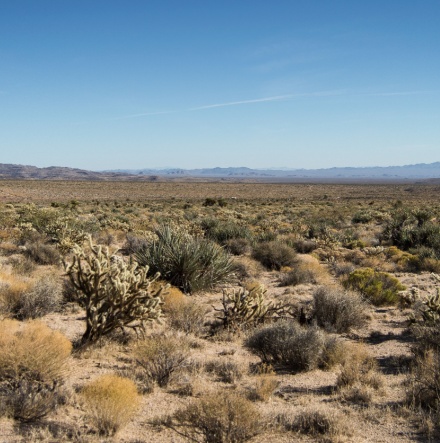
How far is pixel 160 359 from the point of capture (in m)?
5.50

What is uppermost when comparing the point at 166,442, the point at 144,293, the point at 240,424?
the point at 144,293

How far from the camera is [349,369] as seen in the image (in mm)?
5613

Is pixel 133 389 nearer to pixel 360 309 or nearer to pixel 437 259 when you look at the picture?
pixel 360 309

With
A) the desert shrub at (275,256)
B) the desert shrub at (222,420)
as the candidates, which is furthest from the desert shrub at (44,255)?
the desert shrub at (222,420)

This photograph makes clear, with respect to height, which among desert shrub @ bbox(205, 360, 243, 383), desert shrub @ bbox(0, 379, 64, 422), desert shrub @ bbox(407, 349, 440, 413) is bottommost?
desert shrub @ bbox(205, 360, 243, 383)

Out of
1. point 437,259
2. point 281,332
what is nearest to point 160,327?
point 281,332

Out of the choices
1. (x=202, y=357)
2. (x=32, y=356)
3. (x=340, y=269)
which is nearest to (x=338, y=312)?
(x=202, y=357)

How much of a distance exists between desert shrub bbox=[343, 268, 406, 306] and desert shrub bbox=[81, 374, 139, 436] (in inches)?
248

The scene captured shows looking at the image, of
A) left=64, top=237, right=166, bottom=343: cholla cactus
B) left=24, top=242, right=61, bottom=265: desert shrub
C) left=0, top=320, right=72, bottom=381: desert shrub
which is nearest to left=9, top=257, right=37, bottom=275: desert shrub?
left=24, top=242, right=61, bottom=265: desert shrub

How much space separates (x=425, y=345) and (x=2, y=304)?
664 centimetres

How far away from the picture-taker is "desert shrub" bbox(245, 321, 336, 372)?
6.05 m

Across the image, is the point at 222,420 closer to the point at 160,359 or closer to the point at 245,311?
the point at 160,359

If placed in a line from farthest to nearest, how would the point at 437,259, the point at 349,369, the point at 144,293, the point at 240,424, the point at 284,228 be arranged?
the point at 284,228 → the point at 437,259 → the point at 144,293 → the point at 349,369 → the point at 240,424

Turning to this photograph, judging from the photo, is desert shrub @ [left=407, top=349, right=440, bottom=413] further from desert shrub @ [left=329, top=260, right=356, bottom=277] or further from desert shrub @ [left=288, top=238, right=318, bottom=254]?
desert shrub @ [left=288, top=238, right=318, bottom=254]
